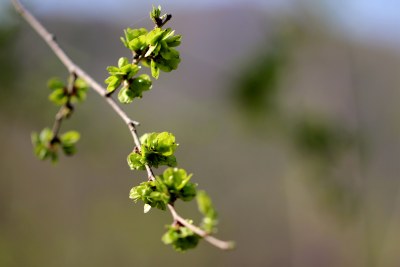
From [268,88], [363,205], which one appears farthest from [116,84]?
[363,205]

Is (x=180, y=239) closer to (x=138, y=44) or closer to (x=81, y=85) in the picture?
(x=138, y=44)

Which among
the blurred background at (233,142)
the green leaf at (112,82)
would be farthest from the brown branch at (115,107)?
the blurred background at (233,142)

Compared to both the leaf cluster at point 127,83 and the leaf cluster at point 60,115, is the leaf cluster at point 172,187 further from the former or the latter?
the leaf cluster at point 60,115

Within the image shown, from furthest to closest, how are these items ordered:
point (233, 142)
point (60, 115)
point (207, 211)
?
point (233, 142), point (60, 115), point (207, 211)

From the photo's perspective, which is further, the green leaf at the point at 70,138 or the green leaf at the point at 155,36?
the green leaf at the point at 70,138

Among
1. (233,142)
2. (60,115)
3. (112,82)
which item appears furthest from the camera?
(233,142)

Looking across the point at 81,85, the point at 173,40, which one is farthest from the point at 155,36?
the point at 81,85
